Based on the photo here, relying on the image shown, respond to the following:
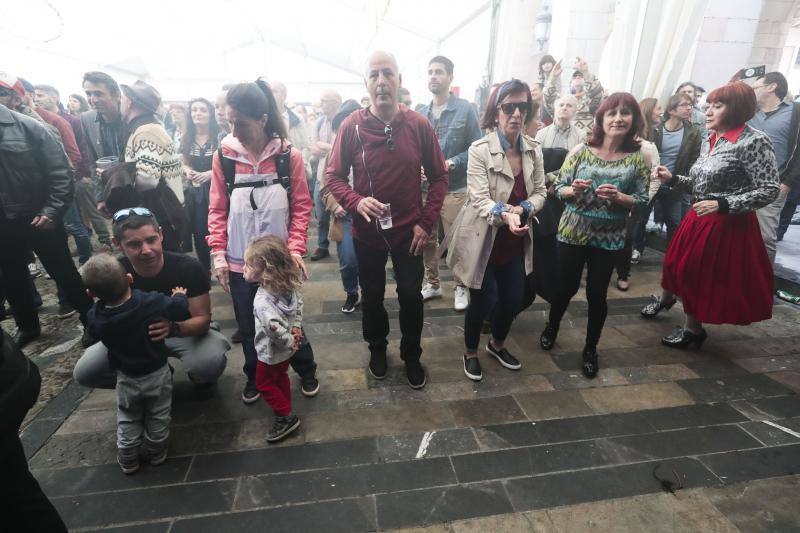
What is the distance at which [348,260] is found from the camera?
141 inches

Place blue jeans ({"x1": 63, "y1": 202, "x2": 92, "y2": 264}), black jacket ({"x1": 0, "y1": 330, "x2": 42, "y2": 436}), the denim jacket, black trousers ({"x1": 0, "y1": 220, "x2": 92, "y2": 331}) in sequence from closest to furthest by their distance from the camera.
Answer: black jacket ({"x1": 0, "y1": 330, "x2": 42, "y2": 436})
black trousers ({"x1": 0, "y1": 220, "x2": 92, "y2": 331})
the denim jacket
blue jeans ({"x1": 63, "y1": 202, "x2": 92, "y2": 264})

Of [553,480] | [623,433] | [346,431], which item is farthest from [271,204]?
[623,433]

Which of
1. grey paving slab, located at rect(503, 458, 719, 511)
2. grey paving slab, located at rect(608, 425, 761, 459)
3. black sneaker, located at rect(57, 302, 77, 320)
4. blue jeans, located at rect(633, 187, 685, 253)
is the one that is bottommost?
black sneaker, located at rect(57, 302, 77, 320)

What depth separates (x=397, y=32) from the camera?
15.8 metres

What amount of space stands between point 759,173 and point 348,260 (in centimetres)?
293

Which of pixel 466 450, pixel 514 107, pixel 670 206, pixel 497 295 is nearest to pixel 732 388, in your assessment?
pixel 497 295

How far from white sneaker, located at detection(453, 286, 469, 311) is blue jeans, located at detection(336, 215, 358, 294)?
94 cm

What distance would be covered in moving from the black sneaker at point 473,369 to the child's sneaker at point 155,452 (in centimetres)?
177

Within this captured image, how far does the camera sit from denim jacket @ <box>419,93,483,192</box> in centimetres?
350

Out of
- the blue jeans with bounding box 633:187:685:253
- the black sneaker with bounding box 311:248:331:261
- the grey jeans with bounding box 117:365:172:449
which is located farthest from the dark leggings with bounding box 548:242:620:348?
the black sneaker with bounding box 311:248:331:261

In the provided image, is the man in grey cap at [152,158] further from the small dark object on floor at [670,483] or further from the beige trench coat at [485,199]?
the small dark object on floor at [670,483]

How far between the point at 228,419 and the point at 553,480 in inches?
69.3

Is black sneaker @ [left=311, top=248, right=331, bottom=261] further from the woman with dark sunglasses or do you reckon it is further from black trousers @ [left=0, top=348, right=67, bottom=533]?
black trousers @ [left=0, top=348, right=67, bottom=533]

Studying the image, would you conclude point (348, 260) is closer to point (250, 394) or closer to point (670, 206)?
point (250, 394)
